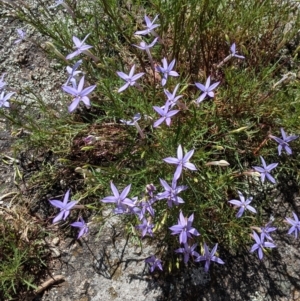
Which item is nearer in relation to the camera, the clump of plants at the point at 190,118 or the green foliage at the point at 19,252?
the clump of plants at the point at 190,118

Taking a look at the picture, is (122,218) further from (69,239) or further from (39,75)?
(39,75)

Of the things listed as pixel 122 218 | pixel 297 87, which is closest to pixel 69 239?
pixel 122 218

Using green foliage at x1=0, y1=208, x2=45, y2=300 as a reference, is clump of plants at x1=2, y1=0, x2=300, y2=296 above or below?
above

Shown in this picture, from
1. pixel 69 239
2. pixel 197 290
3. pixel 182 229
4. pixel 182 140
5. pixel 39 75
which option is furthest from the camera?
pixel 39 75

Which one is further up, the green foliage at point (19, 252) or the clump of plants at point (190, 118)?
the clump of plants at point (190, 118)

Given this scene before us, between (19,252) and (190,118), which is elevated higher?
(190,118)

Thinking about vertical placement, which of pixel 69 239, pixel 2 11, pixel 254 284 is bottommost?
pixel 254 284

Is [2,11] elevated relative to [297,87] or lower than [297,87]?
elevated

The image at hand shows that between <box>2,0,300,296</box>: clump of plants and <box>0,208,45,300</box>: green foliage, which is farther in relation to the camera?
<box>0,208,45,300</box>: green foliage
